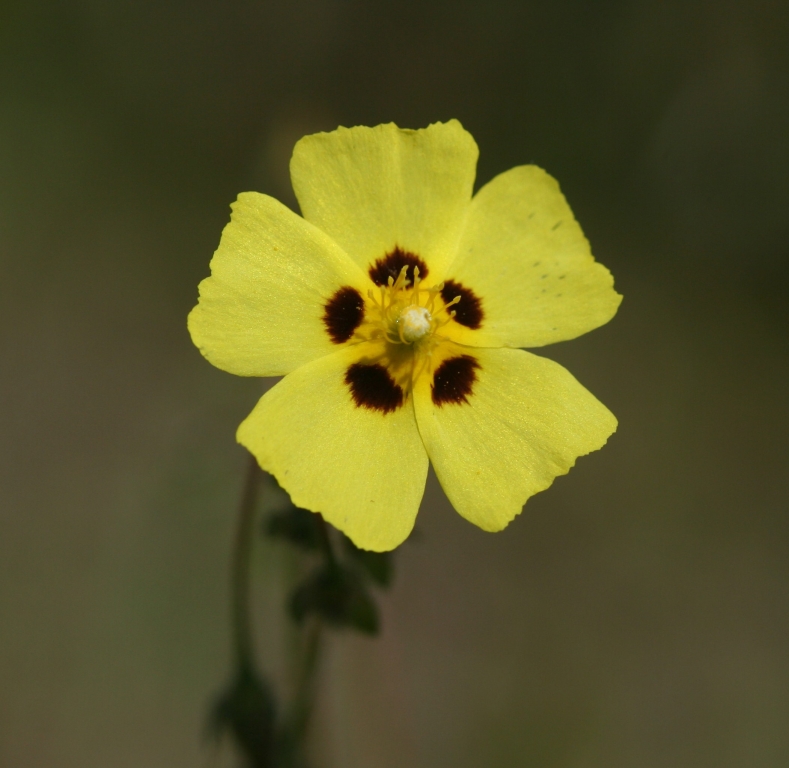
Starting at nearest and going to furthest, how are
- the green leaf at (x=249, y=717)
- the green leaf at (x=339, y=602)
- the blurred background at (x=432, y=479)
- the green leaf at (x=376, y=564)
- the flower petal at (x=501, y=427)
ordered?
the flower petal at (x=501, y=427), the green leaf at (x=376, y=564), the green leaf at (x=339, y=602), the green leaf at (x=249, y=717), the blurred background at (x=432, y=479)

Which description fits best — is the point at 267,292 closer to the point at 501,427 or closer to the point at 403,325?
the point at 403,325

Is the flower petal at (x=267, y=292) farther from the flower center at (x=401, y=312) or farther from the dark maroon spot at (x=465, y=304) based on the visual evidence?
the dark maroon spot at (x=465, y=304)

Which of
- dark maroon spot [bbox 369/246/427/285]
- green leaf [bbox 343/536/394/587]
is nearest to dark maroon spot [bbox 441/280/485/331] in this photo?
dark maroon spot [bbox 369/246/427/285]

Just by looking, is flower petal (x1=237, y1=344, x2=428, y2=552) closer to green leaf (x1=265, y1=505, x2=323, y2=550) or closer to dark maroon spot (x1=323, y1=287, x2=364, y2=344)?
dark maroon spot (x1=323, y1=287, x2=364, y2=344)

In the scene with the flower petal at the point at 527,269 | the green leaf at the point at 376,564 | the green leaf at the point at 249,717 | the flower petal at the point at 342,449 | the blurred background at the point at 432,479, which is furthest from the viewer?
the blurred background at the point at 432,479

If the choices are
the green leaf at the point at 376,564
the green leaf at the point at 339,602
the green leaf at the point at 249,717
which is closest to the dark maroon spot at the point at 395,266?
the green leaf at the point at 376,564

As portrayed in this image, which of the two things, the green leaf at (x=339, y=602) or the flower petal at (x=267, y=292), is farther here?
the green leaf at (x=339, y=602)

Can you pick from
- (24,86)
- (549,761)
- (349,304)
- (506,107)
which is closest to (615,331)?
(506,107)
